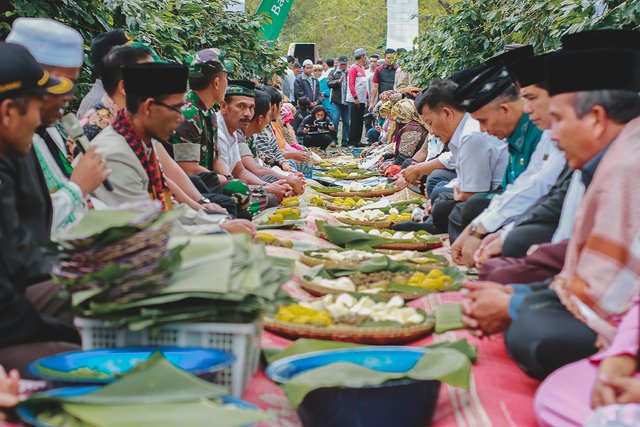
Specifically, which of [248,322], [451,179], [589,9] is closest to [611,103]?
[248,322]

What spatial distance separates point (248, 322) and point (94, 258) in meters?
0.46

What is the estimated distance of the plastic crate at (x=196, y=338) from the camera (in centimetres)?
247

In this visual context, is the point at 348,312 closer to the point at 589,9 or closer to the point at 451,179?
the point at 589,9

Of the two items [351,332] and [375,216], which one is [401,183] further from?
[351,332]

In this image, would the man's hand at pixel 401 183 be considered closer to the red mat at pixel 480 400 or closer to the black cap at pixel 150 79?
the black cap at pixel 150 79

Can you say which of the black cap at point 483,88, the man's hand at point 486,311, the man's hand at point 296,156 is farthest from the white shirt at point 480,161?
the man's hand at point 296,156

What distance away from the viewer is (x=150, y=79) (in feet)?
12.6

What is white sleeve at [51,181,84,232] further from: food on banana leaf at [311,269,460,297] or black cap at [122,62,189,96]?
food on banana leaf at [311,269,460,297]

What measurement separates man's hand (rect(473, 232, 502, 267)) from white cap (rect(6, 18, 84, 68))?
2.07m

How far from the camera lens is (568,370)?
2473 millimetres

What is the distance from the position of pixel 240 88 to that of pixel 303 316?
3.86 m

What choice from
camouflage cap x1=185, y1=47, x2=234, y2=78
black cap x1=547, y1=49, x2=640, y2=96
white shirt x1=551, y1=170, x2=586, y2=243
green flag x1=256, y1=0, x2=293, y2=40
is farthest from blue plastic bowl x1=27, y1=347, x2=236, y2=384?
green flag x1=256, y1=0, x2=293, y2=40

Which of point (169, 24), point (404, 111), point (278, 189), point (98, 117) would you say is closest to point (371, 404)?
point (98, 117)

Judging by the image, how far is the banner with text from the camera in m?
17.8
